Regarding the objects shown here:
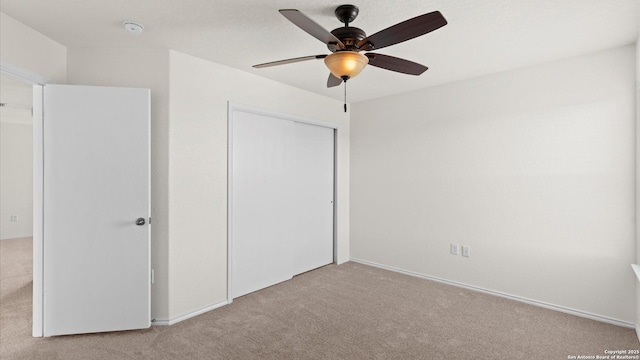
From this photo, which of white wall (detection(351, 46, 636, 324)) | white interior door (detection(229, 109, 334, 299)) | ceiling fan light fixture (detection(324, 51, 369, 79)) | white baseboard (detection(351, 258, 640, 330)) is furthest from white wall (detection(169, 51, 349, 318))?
white baseboard (detection(351, 258, 640, 330))

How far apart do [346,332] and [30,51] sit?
323 centimetres

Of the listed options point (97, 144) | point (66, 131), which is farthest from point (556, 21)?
point (66, 131)

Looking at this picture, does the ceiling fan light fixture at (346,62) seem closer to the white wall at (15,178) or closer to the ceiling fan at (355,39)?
the ceiling fan at (355,39)

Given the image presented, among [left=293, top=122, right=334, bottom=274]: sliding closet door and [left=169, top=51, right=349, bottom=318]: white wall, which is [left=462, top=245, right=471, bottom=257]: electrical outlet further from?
[left=169, top=51, right=349, bottom=318]: white wall

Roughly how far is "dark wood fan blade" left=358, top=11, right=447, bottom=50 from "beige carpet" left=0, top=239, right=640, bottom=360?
2099mm

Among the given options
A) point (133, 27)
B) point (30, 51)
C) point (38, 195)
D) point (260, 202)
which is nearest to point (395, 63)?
point (133, 27)

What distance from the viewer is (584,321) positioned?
2.72 meters

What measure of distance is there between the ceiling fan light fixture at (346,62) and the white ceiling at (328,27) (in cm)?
35

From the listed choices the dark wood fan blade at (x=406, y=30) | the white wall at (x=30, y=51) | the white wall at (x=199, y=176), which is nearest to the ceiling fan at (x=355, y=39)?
the dark wood fan blade at (x=406, y=30)

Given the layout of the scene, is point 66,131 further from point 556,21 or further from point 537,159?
point 537,159

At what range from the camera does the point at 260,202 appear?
11.5 ft

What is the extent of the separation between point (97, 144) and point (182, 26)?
1.16m

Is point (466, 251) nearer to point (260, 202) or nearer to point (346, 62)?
point (260, 202)

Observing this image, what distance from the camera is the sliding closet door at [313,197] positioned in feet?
13.2
